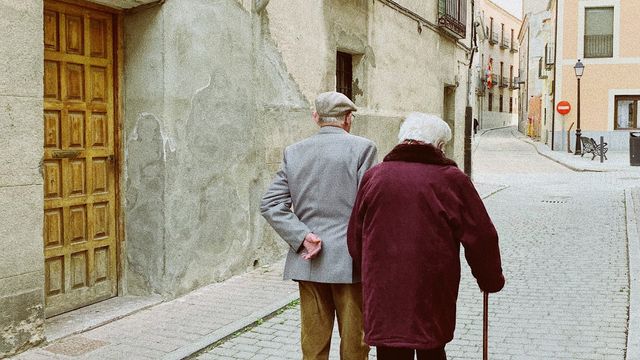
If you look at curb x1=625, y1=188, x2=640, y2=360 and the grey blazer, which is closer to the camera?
the grey blazer

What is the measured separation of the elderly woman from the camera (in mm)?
3025

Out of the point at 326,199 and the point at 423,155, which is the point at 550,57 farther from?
the point at 423,155

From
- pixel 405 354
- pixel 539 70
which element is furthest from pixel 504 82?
pixel 405 354

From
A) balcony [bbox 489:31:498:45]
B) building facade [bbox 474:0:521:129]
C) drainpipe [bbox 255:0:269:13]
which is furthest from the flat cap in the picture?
balcony [bbox 489:31:498:45]

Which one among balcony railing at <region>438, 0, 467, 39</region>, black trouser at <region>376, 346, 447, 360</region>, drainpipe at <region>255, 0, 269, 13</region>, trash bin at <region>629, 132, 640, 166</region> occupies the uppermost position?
balcony railing at <region>438, 0, 467, 39</region>

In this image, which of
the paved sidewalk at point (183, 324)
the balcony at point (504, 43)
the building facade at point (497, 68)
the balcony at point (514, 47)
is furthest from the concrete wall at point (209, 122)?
the balcony at point (514, 47)

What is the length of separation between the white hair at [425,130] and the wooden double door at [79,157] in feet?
11.4

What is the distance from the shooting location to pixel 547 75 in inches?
1610

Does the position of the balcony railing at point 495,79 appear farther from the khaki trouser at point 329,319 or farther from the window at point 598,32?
the khaki trouser at point 329,319

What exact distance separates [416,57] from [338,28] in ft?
12.2

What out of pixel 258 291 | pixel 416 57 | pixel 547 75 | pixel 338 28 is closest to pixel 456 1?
pixel 416 57

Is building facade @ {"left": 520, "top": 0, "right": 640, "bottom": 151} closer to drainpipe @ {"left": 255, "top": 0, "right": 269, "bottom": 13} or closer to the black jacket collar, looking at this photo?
drainpipe @ {"left": 255, "top": 0, "right": 269, "bottom": 13}

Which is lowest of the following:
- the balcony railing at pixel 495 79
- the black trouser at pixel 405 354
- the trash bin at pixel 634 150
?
the black trouser at pixel 405 354

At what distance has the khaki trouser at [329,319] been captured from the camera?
363 cm
